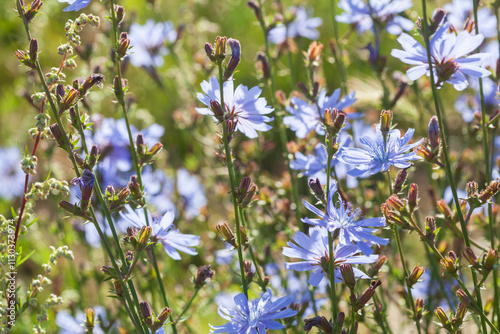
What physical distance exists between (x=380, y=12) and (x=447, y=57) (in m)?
0.79

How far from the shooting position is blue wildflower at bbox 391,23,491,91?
1204mm

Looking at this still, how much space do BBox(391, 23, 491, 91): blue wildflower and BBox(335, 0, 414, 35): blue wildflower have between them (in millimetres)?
686

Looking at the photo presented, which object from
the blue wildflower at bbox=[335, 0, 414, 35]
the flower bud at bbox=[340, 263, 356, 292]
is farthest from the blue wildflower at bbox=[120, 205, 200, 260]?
the blue wildflower at bbox=[335, 0, 414, 35]

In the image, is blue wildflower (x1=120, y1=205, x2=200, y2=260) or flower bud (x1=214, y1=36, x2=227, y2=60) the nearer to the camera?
flower bud (x1=214, y1=36, x2=227, y2=60)

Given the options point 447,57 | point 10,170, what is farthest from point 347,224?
point 10,170

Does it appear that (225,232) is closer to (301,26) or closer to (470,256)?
(470,256)

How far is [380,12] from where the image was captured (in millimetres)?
1961

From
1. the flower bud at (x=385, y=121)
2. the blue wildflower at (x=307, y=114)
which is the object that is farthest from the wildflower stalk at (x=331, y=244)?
the blue wildflower at (x=307, y=114)

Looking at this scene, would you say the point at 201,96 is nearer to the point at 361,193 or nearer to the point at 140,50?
the point at 361,193

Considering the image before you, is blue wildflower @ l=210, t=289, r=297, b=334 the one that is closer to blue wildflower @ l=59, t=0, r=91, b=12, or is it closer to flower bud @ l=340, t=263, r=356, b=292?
flower bud @ l=340, t=263, r=356, b=292

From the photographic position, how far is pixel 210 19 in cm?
616

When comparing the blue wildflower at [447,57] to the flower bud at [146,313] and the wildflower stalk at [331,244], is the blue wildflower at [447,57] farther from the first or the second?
the flower bud at [146,313]

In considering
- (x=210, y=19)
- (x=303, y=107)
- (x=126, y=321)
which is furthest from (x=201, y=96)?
(x=210, y=19)

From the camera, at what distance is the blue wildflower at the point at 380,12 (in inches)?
76.0
